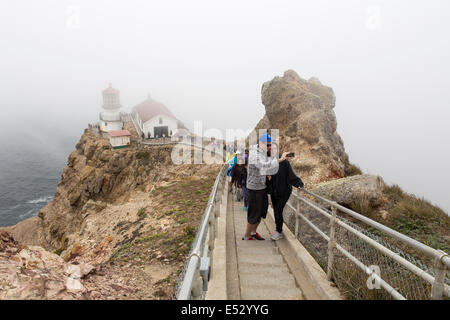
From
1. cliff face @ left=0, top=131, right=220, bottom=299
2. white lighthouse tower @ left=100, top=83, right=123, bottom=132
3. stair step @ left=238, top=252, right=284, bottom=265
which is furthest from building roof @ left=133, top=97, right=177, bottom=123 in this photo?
stair step @ left=238, top=252, right=284, bottom=265

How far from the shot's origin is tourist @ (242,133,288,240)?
5230 millimetres

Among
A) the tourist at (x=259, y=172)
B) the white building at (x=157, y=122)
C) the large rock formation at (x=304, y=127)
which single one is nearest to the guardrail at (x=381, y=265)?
the tourist at (x=259, y=172)

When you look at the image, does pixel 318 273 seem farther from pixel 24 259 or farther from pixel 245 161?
Result: pixel 24 259

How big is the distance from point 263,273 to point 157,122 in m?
46.1

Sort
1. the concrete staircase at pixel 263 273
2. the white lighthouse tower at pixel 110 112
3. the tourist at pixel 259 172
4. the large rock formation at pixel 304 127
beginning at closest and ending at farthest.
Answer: the concrete staircase at pixel 263 273 < the tourist at pixel 259 172 < the large rock formation at pixel 304 127 < the white lighthouse tower at pixel 110 112

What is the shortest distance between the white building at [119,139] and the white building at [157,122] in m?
4.95

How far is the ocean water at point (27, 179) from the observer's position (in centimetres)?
5350

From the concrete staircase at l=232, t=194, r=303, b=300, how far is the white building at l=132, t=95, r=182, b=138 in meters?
43.4

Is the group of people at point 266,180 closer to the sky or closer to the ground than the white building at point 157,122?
closer to the ground

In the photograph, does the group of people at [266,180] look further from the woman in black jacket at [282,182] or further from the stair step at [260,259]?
the stair step at [260,259]

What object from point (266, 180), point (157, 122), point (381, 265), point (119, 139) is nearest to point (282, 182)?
point (266, 180)

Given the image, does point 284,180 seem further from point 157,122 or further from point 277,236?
point 157,122
